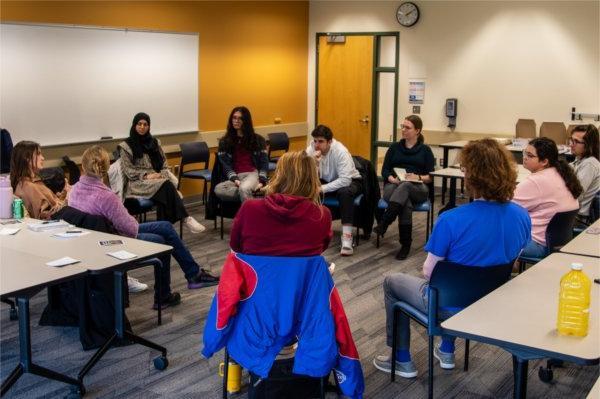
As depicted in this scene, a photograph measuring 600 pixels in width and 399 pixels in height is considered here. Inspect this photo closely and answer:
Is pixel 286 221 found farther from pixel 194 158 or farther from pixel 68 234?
pixel 194 158

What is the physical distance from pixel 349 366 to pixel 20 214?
2.31 meters

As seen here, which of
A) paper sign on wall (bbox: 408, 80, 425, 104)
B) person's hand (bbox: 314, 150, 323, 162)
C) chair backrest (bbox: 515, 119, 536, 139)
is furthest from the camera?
paper sign on wall (bbox: 408, 80, 425, 104)

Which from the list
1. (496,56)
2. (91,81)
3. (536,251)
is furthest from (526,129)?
(91,81)

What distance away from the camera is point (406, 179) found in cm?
611

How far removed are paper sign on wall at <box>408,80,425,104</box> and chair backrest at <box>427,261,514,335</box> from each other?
21.7 feet

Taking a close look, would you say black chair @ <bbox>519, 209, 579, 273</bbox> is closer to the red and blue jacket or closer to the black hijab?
the red and blue jacket

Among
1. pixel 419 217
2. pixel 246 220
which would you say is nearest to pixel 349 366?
pixel 246 220

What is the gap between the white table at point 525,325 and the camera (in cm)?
224

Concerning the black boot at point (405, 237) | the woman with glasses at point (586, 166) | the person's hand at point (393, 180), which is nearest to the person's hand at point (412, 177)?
the person's hand at point (393, 180)

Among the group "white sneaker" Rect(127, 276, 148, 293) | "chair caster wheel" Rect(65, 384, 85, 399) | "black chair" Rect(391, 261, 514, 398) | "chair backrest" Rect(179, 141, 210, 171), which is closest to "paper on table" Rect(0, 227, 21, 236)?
"chair caster wheel" Rect(65, 384, 85, 399)

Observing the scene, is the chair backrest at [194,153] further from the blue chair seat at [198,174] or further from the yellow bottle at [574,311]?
the yellow bottle at [574,311]

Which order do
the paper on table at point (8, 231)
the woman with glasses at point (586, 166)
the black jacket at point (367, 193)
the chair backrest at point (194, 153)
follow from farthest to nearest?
the chair backrest at point (194, 153)
the black jacket at point (367, 193)
the woman with glasses at point (586, 166)
the paper on table at point (8, 231)

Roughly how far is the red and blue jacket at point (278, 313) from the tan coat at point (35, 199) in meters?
1.97

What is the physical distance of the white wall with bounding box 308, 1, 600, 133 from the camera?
8.34 meters
